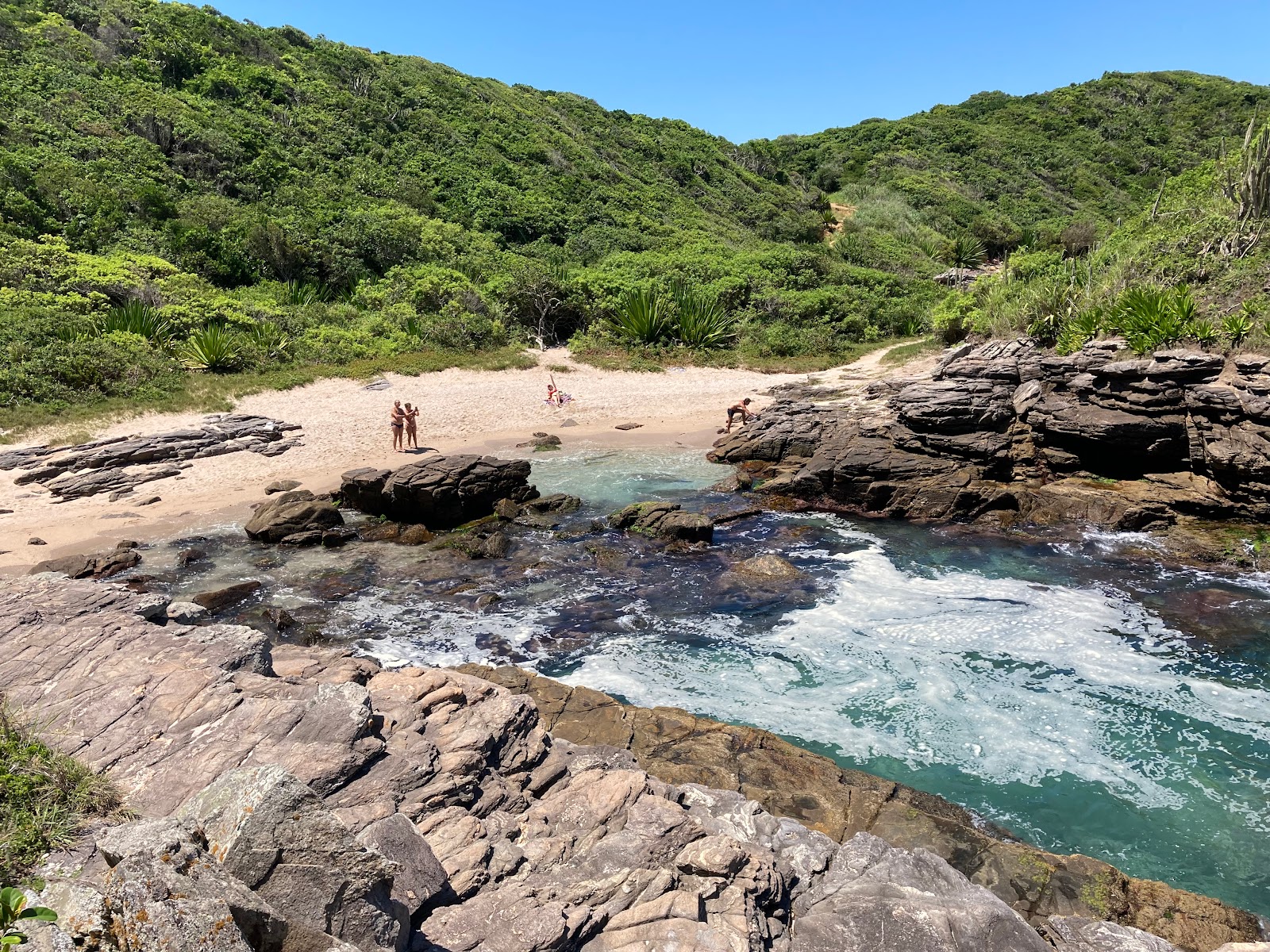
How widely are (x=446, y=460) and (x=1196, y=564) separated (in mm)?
14395

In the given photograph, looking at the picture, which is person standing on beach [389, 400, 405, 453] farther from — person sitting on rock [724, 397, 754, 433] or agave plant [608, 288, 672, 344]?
agave plant [608, 288, 672, 344]

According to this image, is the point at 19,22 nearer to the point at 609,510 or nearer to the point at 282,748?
the point at 609,510

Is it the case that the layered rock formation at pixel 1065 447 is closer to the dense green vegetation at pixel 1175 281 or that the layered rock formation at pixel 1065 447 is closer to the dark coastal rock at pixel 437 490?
the dense green vegetation at pixel 1175 281

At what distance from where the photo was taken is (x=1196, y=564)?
12.0 meters

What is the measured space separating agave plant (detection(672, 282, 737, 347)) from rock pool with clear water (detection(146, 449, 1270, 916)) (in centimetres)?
1743

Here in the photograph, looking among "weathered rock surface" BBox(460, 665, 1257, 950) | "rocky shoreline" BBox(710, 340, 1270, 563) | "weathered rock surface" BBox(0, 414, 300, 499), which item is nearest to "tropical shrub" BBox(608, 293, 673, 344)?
"rocky shoreline" BBox(710, 340, 1270, 563)

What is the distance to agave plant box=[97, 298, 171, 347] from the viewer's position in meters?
23.7

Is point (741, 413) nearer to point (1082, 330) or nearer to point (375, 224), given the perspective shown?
point (1082, 330)


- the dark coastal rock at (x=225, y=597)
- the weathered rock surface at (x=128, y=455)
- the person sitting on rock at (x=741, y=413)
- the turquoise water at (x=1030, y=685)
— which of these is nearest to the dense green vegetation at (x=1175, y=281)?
the turquoise water at (x=1030, y=685)

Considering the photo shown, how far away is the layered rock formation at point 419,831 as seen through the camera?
3.08 metres

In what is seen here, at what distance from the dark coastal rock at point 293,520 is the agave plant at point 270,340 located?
1294cm

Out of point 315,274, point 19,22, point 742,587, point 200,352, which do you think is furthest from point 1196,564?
point 19,22

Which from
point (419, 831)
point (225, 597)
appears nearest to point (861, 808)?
point (419, 831)

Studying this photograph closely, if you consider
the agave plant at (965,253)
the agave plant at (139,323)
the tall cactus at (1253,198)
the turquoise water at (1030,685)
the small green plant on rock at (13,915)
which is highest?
the agave plant at (965,253)
